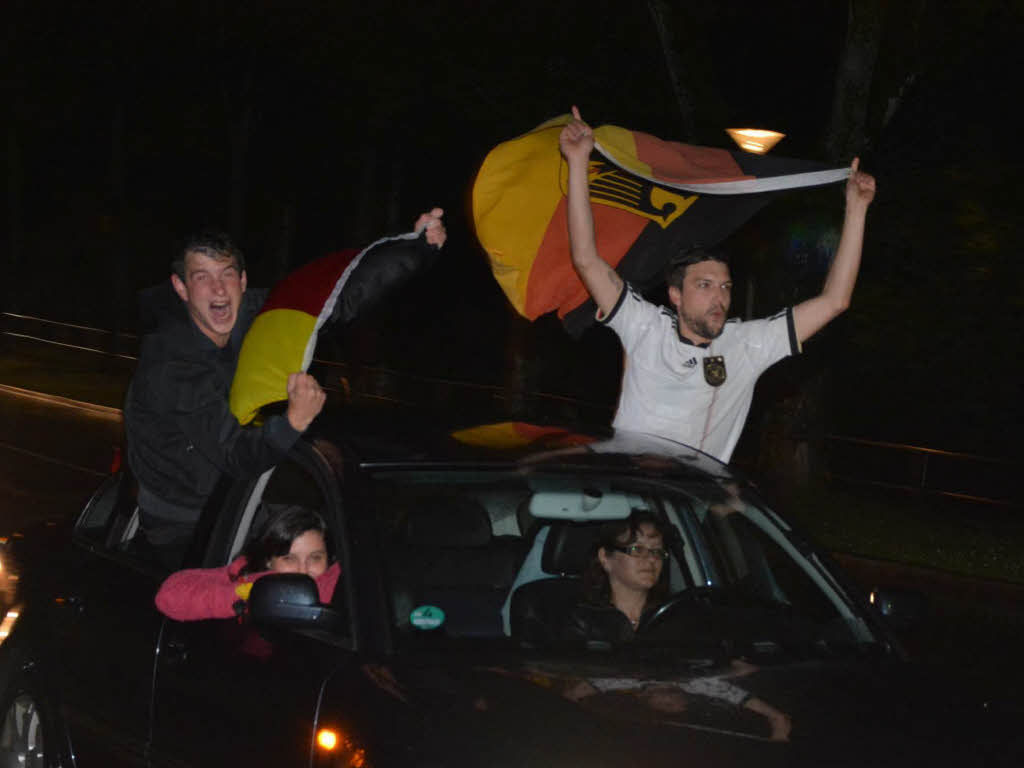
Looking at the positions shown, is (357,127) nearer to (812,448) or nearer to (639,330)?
(812,448)

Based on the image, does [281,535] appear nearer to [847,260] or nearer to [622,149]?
[847,260]

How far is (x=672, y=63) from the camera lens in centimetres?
1570

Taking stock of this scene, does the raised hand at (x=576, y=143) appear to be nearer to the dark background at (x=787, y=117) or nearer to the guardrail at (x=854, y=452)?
the dark background at (x=787, y=117)

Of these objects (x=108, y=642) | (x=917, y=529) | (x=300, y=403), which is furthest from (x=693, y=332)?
(x=917, y=529)

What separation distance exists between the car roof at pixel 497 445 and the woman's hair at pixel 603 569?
9.5 inches

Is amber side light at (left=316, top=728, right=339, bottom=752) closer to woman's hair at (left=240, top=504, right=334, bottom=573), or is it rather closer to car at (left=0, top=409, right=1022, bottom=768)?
car at (left=0, top=409, right=1022, bottom=768)

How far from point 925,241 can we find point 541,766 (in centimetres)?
1313

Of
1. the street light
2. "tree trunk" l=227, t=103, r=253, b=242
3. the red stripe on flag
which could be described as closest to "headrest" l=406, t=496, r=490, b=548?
the red stripe on flag

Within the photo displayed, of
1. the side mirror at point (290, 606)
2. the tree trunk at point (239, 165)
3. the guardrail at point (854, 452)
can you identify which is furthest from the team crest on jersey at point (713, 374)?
the tree trunk at point (239, 165)

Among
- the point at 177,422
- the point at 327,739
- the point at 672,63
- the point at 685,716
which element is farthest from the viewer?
the point at 672,63

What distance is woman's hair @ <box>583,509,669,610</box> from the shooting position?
4.63 metres

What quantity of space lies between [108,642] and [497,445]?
1.31 metres

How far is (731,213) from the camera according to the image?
7223mm

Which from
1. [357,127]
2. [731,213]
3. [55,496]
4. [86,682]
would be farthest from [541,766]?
[357,127]
